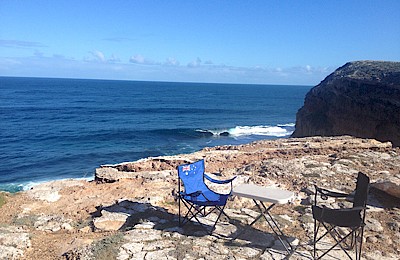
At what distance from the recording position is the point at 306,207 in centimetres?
607

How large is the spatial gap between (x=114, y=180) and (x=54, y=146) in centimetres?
2268

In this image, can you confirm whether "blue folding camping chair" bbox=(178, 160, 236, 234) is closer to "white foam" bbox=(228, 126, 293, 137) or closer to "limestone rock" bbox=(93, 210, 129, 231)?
"limestone rock" bbox=(93, 210, 129, 231)

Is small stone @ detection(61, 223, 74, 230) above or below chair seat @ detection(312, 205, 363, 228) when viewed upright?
below

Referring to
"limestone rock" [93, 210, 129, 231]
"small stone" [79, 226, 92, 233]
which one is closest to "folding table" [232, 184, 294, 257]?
"limestone rock" [93, 210, 129, 231]

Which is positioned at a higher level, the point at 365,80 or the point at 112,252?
the point at 365,80

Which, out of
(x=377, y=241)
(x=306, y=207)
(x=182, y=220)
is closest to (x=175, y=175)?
(x=182, y=220)

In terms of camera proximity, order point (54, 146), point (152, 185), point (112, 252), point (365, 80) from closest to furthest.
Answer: point (112, 252), point (152, 185), point (365, 80), point (54, 146)

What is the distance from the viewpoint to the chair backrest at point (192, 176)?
18.2 feet

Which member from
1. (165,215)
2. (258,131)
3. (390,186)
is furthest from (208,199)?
(258,131)

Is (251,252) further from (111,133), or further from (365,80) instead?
(111,133)

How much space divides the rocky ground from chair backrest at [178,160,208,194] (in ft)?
2.04

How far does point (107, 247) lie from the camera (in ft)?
14.6

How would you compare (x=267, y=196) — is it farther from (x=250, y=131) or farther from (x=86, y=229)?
(x=250, y=131)

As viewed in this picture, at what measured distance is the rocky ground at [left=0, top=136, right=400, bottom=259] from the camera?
4.49 metres
